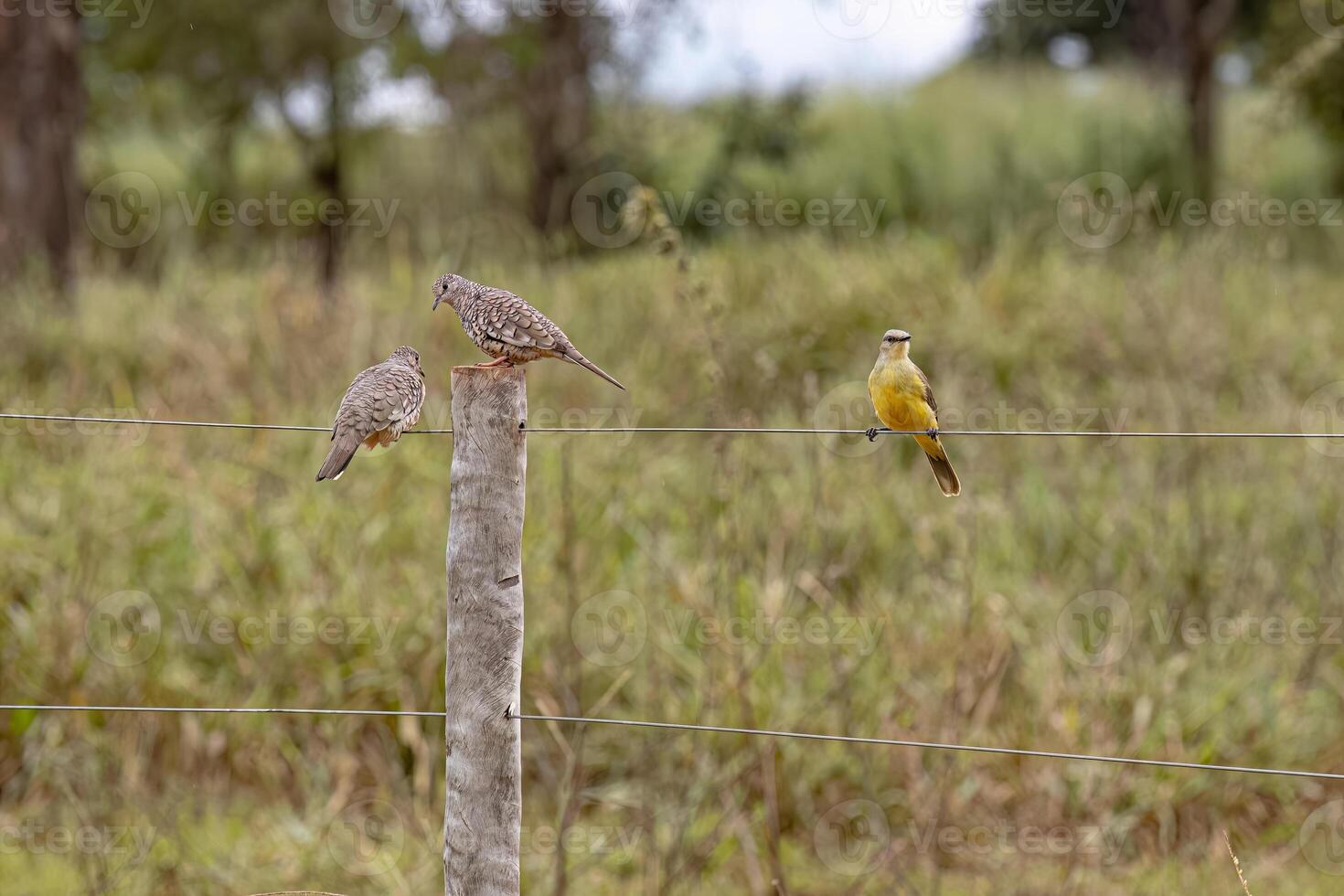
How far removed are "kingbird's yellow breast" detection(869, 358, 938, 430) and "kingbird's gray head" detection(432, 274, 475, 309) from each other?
103 cm

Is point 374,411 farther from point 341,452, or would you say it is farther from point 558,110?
point 558,110

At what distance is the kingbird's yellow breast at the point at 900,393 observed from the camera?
3.23 m

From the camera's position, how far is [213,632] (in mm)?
5285

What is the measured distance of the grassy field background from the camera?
4.45m

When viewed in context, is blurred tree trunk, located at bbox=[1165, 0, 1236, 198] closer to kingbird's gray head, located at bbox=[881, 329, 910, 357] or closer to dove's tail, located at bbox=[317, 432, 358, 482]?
kingbird's gray head, located at bbox=[881, 329, 910, 357]

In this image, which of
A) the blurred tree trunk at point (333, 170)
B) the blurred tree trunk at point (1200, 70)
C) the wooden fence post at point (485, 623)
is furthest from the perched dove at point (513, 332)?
the blurred tree trunk at point (1200, 70)

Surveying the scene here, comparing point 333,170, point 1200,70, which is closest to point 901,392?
point 333,170

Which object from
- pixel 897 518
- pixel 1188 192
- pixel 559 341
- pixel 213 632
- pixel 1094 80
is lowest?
pixel 213 632

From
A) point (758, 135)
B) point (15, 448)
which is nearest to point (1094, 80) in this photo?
point (758, 135)

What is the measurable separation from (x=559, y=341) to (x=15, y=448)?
4852mm

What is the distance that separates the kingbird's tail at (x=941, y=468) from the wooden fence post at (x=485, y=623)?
3.66ft

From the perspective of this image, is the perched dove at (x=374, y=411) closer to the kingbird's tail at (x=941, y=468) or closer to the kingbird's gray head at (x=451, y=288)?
the kingbird's gray head at (x=451, y=288)

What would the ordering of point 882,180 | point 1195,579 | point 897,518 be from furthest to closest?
point 882,180 < point 897,518 < point 1195,579

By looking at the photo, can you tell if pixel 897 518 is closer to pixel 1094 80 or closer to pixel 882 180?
pixel 882 180
